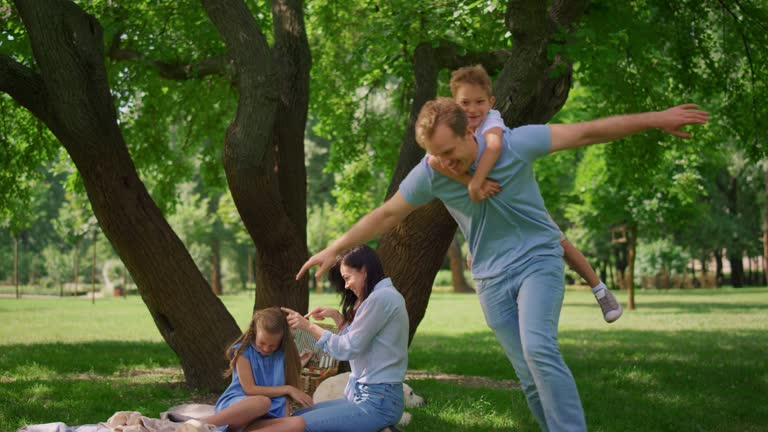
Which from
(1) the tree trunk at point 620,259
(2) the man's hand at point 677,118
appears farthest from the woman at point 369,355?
(1) the tree trunk at point 620,259

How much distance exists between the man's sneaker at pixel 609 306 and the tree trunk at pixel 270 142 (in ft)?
12.2

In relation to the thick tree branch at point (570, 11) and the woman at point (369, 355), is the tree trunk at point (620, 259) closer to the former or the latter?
the thick tree branch at point (570, 11)

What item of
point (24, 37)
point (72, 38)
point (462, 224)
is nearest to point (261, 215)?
point (72, 38)

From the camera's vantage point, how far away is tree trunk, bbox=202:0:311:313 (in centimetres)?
796

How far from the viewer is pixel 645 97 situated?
41.4 ft

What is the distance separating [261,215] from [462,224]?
13.3 ft

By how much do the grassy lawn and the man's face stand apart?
10.0 feet

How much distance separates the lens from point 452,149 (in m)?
4.18

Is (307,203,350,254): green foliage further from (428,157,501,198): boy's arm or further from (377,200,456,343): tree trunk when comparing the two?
(428,157,501,198): boy's arm

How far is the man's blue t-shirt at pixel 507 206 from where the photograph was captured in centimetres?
429

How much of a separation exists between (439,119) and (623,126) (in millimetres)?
903

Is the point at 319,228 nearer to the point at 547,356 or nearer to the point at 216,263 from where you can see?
the point at 216,263

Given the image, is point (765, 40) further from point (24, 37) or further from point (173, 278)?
point (24, 37)

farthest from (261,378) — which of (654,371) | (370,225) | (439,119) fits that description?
(654,371)
